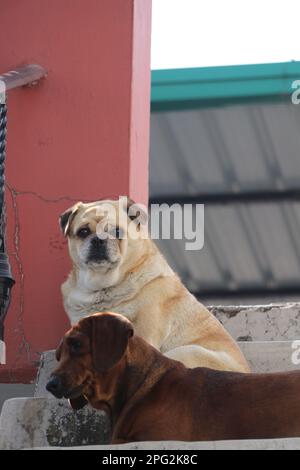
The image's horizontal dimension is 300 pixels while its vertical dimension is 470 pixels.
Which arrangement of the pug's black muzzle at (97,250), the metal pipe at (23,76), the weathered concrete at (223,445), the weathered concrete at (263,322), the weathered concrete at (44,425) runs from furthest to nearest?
the metal pipe at (23,76) < the weathered concrete at (263,322) < the pug's black muzzle at (97,250) < the weathered concrete at (44,425) < the weathered concrete at (223,445)

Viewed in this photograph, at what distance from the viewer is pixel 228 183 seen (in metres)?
12.2

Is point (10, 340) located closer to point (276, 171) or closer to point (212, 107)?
point (212, 107)

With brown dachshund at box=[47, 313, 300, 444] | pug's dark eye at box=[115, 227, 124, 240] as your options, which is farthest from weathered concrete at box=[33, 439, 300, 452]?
pug's dark eye at box=[115, 227, 124, 240]

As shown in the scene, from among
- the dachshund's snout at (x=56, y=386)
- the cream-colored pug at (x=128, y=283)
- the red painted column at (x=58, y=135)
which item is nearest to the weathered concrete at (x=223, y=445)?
the dachshund's snout at (x=56, y=386)

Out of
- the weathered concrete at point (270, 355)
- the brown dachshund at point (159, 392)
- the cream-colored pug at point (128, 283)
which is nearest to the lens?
the brown dachshund at point (159, 392)

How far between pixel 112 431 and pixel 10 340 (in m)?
2.48

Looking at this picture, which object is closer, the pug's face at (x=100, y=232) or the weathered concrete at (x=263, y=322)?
the pug's face at (x=100, y=232)

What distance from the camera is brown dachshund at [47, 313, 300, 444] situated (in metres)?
4.44

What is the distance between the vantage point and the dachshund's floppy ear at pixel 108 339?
4547 mm

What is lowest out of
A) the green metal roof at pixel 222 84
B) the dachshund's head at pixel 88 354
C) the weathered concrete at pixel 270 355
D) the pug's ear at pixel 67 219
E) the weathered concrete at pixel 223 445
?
the weathered concrete at pixel 223 445

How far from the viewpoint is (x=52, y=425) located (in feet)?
16.8

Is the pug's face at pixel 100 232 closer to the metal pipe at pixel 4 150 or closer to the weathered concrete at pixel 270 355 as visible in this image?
the metal pipe at pixel 4 150

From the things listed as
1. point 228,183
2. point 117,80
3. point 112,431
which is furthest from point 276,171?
point 112,431

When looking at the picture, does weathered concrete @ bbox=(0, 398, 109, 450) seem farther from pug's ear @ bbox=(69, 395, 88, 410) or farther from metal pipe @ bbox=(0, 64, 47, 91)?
metal pipe @ bbox=(0, 64, 47, 91)
